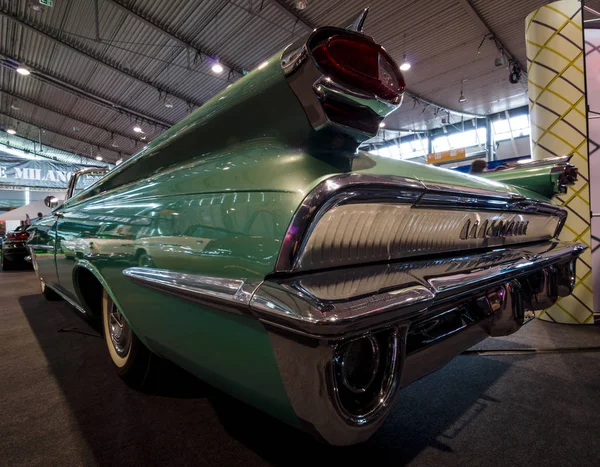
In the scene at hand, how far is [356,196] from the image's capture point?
88 cm

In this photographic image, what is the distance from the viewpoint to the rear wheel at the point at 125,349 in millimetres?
1721

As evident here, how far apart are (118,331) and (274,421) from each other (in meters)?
1.08

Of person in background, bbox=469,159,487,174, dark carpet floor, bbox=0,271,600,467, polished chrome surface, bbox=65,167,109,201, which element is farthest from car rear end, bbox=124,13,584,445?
polished chrome surface, bbox=65,167,109,201

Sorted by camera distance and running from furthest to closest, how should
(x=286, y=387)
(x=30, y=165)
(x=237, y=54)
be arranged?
(x=30, y=165), (x=237, y=54), (x=286, y=387)

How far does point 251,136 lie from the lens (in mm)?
1087

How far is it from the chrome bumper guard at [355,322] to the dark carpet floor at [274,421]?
0.47 meters

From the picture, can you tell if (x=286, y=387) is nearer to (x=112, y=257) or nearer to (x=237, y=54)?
(x=112, y=257)

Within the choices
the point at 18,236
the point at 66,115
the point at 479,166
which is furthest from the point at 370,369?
the point at 66,115

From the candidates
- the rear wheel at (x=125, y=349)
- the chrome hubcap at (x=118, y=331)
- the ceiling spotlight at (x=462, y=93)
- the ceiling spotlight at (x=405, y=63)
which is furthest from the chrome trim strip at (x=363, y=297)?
the ceiling spotlight at (x=462, y=93)

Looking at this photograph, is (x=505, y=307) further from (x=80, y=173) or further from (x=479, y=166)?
(x=80, y=173)

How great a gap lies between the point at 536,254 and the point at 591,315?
2405mm

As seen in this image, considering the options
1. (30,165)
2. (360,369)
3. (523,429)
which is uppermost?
(30,165)

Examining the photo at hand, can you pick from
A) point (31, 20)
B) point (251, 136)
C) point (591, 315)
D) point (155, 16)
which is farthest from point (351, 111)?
point (31, 20)

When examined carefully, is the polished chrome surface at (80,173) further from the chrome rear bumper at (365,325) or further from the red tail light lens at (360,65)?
the chrome rear bumper at (365,325)
